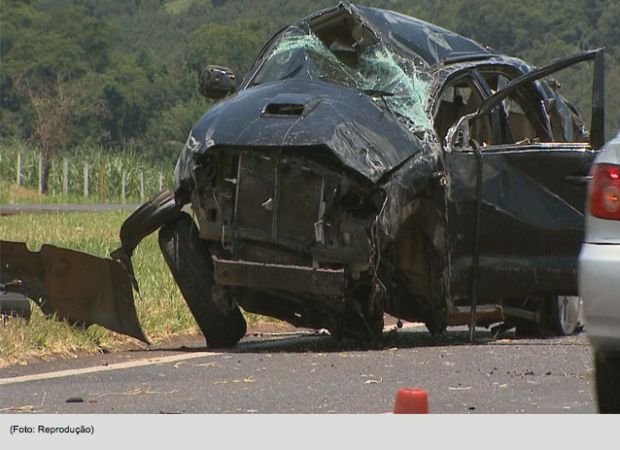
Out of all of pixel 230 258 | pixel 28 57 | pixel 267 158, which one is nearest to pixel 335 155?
pixel 267 158

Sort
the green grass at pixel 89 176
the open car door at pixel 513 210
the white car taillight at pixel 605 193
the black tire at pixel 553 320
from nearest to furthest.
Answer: the white car taillight at pixel 605 193 < the open car door at pixel 513 210 < the black tire at pixel 553 320 < the green grass at pixel 89 176

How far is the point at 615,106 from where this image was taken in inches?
2334

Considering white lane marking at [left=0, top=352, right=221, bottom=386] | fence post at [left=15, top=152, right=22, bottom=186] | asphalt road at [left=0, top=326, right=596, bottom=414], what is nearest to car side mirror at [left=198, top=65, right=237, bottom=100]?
asphalt road at [left=0, top=326, right=596, bottom=414]

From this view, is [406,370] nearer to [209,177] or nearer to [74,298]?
[209,177]

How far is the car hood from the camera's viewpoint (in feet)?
27.5

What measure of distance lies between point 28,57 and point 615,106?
45.8m

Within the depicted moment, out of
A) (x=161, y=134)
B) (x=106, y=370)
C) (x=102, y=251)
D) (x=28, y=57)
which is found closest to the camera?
(x=106, y=370)

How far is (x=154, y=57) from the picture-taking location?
105m


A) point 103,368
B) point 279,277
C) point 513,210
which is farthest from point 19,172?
point 103,368

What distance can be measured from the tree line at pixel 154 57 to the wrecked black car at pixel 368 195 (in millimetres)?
31894

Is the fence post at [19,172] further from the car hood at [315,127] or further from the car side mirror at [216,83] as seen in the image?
the car hood at [315,127]

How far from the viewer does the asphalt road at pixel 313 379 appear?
651cm

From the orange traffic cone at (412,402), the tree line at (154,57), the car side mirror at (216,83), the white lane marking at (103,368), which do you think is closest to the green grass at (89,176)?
the tree line at (154,57)

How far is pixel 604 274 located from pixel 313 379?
243cm
